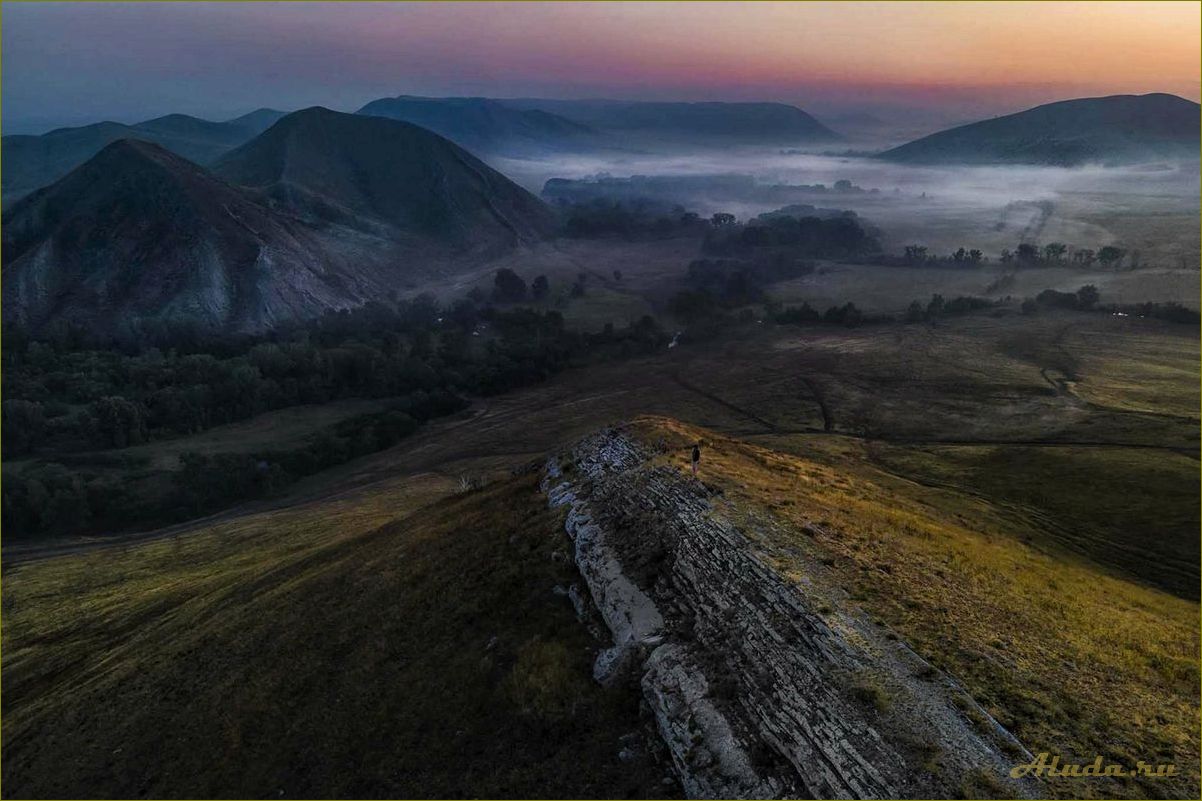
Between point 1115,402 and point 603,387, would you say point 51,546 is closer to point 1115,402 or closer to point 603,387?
point 603,387

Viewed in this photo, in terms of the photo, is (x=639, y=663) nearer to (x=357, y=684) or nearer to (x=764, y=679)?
(x=764, y=679)

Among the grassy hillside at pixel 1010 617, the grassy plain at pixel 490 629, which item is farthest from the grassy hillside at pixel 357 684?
the grassy hillside at pixel 1010 617

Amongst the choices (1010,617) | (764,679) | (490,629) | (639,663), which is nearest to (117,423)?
(490,629)

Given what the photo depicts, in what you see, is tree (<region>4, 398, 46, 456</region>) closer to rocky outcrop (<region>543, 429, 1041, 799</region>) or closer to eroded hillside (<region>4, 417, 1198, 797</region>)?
eroded hillside (<region>4, 417, 1198, 797</region>)

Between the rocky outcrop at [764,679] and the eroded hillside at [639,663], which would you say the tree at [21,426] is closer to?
the eroded hillside at [639,663]

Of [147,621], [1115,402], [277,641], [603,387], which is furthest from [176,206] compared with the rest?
[1115,402]
